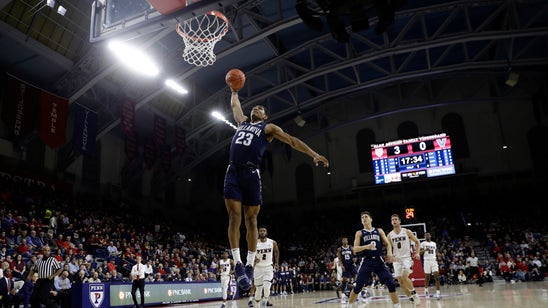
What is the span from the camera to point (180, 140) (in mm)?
26047

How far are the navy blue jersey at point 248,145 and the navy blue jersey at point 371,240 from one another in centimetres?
406

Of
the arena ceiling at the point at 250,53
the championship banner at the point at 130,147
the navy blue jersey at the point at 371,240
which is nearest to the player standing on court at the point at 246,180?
the navy blue jersey at the point at 371,240

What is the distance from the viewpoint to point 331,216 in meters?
32.2

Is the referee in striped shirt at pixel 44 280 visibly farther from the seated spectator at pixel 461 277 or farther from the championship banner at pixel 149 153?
the seated spectator at pixel 461 277

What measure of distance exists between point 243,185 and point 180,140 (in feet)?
69.2

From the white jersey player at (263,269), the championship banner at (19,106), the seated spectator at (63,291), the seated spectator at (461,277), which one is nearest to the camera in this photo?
the white jersey player at (263,269)

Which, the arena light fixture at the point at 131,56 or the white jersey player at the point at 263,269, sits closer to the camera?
the white jersey player at the point at 263,269

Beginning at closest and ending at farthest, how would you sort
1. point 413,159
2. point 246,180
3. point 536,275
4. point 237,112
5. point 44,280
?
point 246,180, point 237,112, point 44,280, point 536,275, point 413,159

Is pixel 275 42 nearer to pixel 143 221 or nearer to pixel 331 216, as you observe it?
pixel 143 221

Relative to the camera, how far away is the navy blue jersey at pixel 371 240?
8.66 meters

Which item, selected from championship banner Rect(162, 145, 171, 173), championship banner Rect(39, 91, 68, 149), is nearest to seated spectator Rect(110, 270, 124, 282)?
championship banner Rect(39, 91, 68, 149)

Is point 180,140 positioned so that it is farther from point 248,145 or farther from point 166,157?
point 248,145

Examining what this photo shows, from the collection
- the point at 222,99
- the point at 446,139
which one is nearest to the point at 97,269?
the point at 222,99

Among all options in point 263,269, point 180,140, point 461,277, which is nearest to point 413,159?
point 461,277
